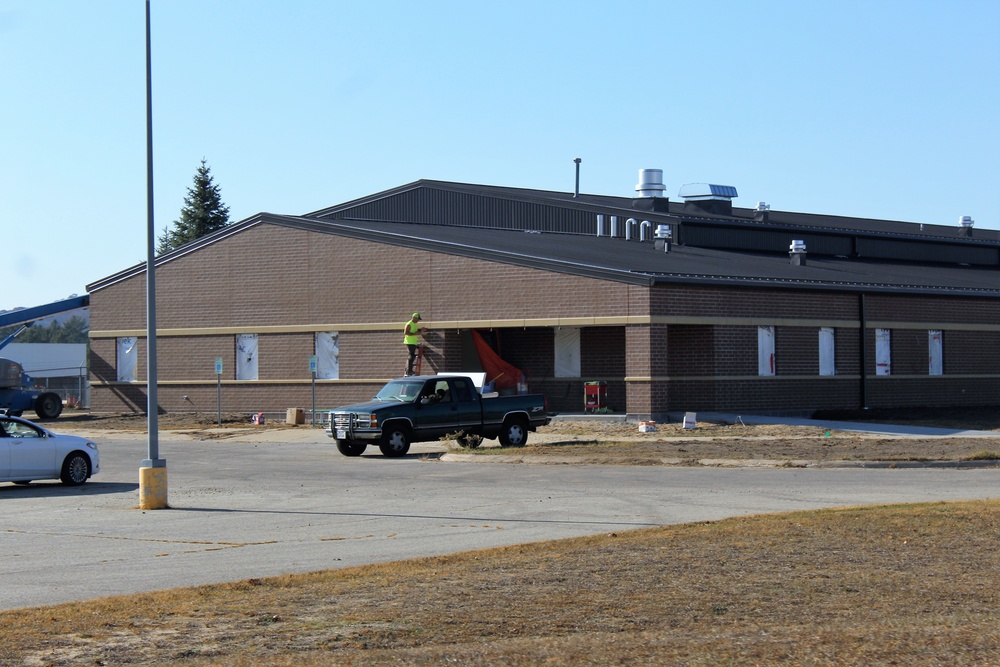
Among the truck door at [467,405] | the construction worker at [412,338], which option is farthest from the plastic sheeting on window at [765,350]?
the truck door at [467,405]

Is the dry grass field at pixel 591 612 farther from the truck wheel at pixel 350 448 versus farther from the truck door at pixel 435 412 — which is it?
the truck wheel at pixel 350 448

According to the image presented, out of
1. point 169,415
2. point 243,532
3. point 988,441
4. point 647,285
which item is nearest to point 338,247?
point 169,415

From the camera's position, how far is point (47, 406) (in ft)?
152

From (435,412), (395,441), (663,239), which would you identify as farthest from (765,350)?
(395,441)

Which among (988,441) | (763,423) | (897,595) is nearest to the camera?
(897,595)

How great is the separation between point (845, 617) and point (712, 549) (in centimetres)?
355

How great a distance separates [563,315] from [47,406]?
21002mm

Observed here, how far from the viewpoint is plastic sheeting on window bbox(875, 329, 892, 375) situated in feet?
131

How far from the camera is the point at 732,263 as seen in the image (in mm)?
41750

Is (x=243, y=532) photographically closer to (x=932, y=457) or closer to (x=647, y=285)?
(x=932, y=457)

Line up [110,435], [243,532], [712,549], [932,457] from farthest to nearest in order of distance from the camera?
[110,435]
[932,457]
[243,532]
[712,549]

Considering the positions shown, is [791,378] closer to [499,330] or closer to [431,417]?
[499,330]

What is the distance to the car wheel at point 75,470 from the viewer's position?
23.2 meters

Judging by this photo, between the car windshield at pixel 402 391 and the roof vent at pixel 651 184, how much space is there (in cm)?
2488
